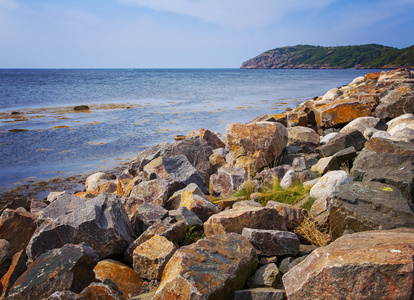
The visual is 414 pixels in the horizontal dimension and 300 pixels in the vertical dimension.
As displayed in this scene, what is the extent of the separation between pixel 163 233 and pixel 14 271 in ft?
7.40

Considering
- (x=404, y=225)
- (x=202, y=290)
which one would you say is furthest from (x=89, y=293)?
(x=404, y=225)

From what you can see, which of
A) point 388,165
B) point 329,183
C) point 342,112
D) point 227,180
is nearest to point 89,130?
point 227,180

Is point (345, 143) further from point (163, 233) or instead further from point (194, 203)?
point (163, 233)

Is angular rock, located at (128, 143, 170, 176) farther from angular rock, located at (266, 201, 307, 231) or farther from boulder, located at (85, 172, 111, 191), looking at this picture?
angular rock, located at (266, 201, 307, 231)

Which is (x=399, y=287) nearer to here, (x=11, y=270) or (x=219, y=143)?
(x=11, y=270)

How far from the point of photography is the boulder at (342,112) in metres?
11.6

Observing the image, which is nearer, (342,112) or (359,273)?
(359,273)

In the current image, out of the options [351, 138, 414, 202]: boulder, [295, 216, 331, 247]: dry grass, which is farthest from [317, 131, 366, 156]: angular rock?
[295, 216, 331, 247]: dry grass

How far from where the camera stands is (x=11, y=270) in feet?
15.5

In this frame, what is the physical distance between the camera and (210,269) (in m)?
3.45

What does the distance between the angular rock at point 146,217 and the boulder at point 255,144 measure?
127 inches

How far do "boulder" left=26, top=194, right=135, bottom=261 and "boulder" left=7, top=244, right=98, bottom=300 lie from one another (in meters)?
0.72

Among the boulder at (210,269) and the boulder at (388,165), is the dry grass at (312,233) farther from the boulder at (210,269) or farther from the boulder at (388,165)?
the boulder at (388,165)

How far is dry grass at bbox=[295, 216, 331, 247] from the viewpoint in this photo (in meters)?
4.75
